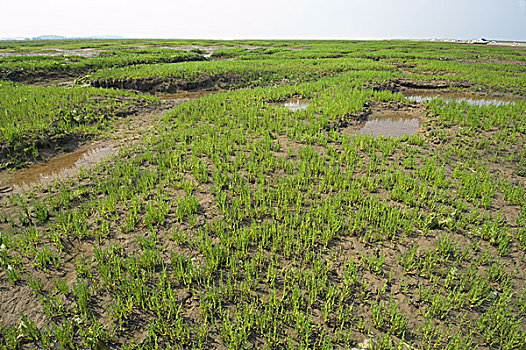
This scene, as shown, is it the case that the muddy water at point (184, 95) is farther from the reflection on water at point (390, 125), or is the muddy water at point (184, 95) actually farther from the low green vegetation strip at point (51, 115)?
the reflection on water at point (390, 125)

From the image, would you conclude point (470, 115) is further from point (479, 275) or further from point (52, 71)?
point (52, 71)

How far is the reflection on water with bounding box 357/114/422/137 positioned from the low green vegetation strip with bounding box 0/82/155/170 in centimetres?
1305

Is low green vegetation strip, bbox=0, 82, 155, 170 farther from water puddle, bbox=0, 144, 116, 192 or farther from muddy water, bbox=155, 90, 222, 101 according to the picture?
muddy water, bbox=155, 90, 222, 101

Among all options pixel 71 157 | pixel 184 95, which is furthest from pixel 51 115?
pixel 184 95

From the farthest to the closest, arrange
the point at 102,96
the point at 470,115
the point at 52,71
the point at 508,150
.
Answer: the point at 52,71 → the point at 102,96 → the point at 470,115 → the point at 508,150

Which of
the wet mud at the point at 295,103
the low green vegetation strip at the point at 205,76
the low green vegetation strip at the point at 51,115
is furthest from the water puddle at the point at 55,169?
the low green vegetation strip at the point at 205,76

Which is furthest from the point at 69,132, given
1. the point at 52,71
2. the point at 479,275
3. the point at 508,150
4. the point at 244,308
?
the point at 52,71

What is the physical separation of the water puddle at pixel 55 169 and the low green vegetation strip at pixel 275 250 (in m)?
1.10

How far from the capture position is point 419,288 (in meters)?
4.48

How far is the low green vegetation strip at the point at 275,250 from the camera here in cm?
393

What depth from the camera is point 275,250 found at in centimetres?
532

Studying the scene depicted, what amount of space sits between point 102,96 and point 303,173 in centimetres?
1427

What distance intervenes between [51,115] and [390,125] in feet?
54.5

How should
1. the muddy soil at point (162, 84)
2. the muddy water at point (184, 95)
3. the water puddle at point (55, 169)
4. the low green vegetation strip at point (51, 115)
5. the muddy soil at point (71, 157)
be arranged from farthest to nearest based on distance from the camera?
the muddy soil at point (162, 84) < the muddy water at point (184, 95) < the low green vegetation strip at point (51, 115) < the muddy soil at point (71, 157) < the water puddle at point (55, 169)
